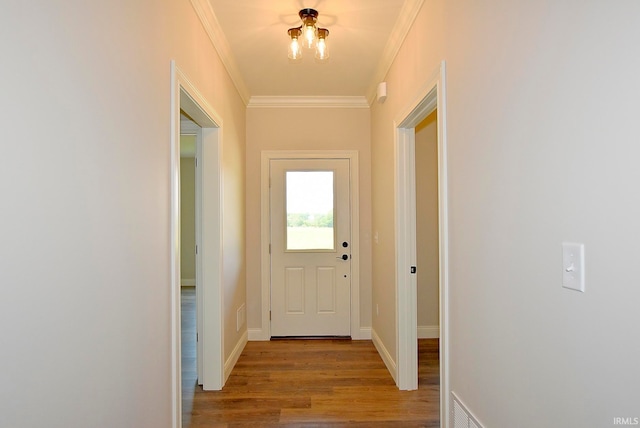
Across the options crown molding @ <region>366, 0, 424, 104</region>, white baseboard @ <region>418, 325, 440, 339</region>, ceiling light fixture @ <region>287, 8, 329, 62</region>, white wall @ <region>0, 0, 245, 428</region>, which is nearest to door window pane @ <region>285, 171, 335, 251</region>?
crown molding @ <region>366, 0, 424, 104</region>

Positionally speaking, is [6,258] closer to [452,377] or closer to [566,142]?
[566,142]

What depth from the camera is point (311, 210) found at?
4.33m

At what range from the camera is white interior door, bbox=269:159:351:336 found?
14.1 ft

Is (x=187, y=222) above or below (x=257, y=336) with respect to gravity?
above

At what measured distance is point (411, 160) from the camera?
294 cm

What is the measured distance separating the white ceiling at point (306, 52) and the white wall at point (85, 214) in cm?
81

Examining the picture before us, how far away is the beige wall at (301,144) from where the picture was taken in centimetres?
429

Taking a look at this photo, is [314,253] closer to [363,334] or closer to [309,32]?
[363,334]

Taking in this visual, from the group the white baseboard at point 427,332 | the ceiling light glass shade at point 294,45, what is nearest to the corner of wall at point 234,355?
the white baseboard at point 427,332

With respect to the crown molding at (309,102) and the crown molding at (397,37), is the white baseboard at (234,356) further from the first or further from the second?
the crown molding at (397,37)

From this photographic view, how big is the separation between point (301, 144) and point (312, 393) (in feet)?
8.40

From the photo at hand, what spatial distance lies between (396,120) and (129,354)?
237 centimetres

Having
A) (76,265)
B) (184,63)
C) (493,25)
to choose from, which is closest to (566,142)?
(493,25)

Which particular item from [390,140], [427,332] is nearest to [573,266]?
[390,140]
